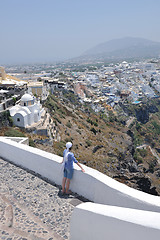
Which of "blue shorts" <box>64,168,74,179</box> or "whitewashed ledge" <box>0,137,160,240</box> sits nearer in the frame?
"whitewashed ledge" <box>0,137,160,240</box>

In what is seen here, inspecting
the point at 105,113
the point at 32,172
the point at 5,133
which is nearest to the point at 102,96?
the point at 105,113

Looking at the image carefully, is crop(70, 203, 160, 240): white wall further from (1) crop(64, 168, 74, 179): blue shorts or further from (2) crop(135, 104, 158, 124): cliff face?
(2) crop(135, 104, 158, 124): cliff face

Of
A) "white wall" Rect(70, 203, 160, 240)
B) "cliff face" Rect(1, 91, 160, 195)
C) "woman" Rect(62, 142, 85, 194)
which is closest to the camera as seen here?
"white wall" Rect(70, 203, 160, 240)

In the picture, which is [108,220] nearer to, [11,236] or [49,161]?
[11,236]

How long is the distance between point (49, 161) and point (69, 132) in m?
14.3

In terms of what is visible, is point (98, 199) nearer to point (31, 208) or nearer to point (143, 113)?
point (31, 208)

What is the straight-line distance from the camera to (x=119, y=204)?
2.89 meters

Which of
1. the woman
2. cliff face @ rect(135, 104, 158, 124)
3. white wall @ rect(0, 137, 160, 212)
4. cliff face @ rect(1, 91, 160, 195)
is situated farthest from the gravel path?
cliff face @ rect(135, 104, 158, 124)

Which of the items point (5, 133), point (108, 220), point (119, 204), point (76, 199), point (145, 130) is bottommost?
point (145, 130)

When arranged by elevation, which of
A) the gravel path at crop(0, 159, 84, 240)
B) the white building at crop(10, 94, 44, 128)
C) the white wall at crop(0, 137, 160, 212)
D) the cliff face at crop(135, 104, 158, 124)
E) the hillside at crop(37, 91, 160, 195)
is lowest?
the cliff face at crop(135, 104, 158, 124)

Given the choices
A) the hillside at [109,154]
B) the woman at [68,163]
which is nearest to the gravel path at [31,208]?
the woman at [68,163]

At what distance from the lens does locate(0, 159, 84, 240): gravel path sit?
274cm

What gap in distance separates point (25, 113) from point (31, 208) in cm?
1079

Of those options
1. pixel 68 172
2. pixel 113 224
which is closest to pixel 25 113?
pixel 68 172
